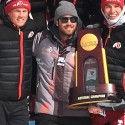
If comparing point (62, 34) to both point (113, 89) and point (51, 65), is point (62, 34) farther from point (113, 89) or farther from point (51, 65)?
point (113, 89)

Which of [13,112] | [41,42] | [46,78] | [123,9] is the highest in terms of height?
[123,9]

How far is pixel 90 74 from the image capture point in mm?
5766

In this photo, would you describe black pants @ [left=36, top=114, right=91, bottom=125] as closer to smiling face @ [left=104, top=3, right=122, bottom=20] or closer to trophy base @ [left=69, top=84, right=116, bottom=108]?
trophy base @ [left=69, top=84, right=116, bottom=108]

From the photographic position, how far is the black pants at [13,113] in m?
5.93

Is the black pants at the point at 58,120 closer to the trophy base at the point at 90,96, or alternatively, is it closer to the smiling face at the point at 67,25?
the trophy base at the point at 90,96

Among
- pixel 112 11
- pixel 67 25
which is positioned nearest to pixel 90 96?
pixel 67 25

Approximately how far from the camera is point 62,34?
235 inches

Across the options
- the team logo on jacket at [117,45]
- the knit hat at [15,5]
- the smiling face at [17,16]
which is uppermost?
the knit hat at [15,5]

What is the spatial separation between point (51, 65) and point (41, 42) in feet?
1.01

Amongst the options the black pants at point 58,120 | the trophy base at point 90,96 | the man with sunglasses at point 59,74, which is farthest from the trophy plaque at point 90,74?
the black pants at point 58,120

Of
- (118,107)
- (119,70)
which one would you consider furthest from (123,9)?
(118,107)

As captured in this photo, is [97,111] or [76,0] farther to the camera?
[76,0]

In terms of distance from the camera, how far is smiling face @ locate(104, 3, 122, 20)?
227 inches

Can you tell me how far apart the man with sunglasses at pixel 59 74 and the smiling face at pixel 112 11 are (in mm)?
348
